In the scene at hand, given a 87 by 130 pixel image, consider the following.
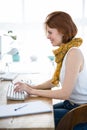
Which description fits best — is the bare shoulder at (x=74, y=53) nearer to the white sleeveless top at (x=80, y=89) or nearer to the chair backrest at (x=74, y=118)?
the white sleeveless top at (x=80, y=89)

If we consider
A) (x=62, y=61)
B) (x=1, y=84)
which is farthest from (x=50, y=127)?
(x=1, y=84)

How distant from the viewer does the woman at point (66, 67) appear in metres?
1.62

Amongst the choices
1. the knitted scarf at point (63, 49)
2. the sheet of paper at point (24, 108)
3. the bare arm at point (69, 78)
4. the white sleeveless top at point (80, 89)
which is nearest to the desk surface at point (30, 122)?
the sheet of paper at point (24, 108)

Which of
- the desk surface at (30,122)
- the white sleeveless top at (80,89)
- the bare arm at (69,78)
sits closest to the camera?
the desk surface at (30,122)

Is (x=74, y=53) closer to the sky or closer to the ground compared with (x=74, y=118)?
closer to the sky

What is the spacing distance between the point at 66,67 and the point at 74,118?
1.17 feet

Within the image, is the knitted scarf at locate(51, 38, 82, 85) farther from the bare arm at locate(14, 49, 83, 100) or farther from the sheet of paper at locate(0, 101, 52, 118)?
the sheet of paper at locate(0, 101, 52, 118)

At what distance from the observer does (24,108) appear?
4.69ft

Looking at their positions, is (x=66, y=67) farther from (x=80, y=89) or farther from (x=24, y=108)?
(x=24, y=108)

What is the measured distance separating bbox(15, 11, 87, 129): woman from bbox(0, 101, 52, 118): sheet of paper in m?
0.16

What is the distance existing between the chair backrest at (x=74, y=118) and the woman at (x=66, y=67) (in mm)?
222

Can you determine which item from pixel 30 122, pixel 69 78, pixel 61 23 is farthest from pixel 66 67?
pixel 30 122

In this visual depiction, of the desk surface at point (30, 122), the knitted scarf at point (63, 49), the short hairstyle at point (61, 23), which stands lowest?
the desk surface at point (30, 122)

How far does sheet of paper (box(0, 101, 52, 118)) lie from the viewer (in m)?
1.35
